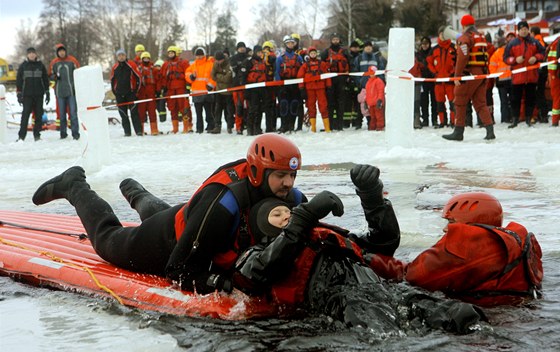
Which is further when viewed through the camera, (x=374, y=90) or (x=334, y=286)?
(x=374, y=90)

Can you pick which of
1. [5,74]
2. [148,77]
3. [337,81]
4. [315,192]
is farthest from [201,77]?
[5,74]

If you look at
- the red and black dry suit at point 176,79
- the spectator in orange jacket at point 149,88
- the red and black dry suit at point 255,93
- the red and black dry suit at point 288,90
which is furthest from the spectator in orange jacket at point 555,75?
the spectator in orange jacket at point 149,88

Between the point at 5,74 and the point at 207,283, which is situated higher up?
the point at 5,74

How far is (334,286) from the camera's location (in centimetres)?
385

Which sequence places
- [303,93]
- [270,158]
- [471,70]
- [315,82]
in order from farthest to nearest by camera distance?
[303,93], [315,82], [471,70], [270,158]

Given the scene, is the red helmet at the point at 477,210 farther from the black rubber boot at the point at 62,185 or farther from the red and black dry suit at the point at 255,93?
the red and black dry suit at the point at 255,93

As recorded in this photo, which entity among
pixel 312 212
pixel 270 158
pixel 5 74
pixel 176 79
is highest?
pixel 5 74

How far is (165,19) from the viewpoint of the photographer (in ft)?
222

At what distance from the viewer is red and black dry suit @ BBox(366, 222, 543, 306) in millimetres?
3953

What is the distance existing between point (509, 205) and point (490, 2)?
68.4 meters

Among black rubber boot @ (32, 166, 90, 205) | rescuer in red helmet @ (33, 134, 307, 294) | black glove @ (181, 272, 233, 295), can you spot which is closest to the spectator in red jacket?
black rubber boot @ (32, 166, 90, 205)

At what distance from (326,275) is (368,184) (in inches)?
23.1

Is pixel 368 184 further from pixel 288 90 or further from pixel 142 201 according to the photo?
pixel 288 90

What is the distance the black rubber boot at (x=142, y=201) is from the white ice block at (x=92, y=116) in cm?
383
